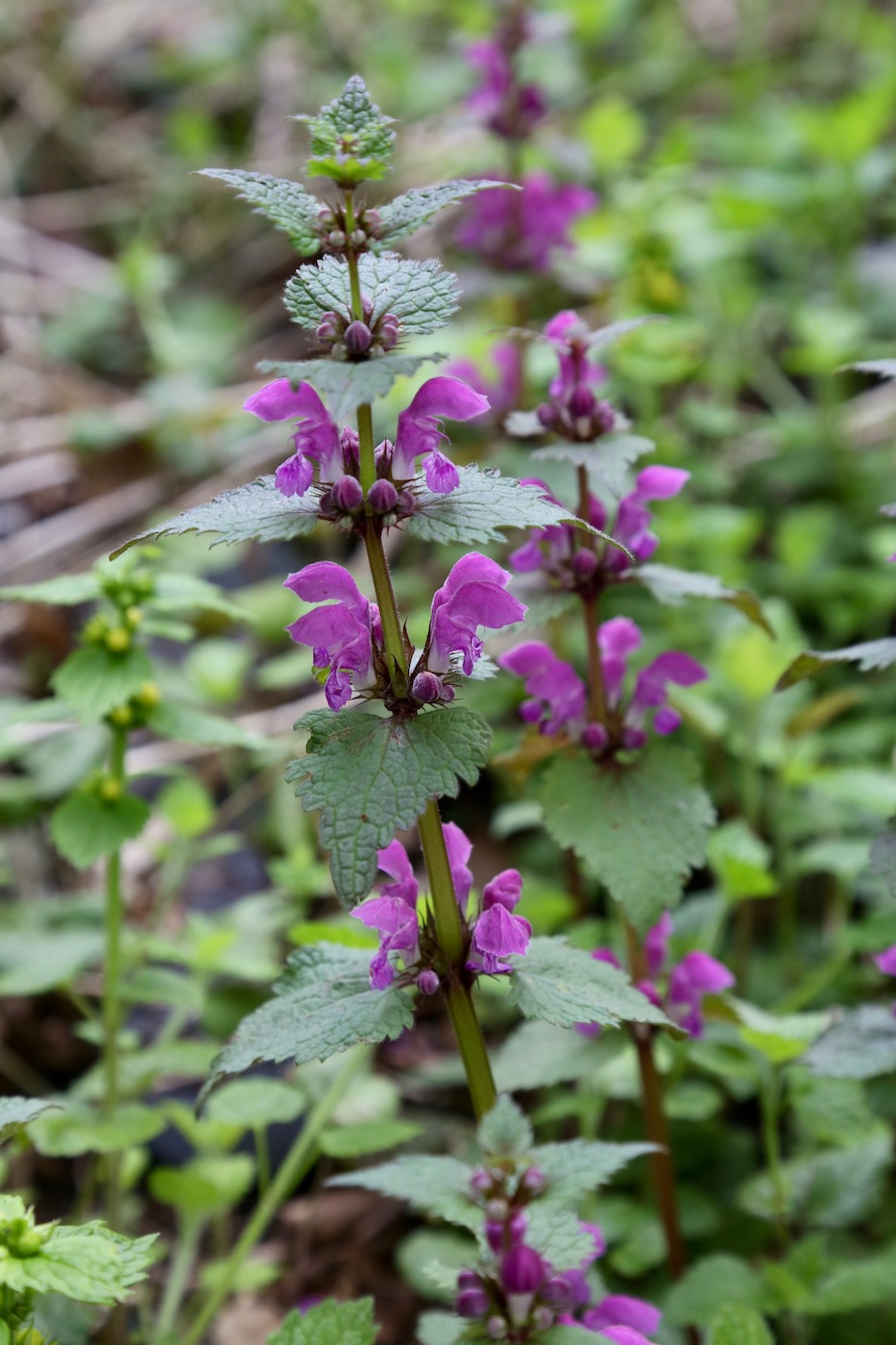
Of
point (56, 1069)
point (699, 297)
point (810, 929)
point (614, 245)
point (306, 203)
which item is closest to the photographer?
point (306, 203)

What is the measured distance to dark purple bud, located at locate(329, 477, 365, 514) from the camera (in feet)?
3.79

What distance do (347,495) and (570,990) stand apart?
1.79ft

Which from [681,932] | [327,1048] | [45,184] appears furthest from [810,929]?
[45,184]

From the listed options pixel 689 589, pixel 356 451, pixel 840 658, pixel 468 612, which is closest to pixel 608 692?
pixel 689 589

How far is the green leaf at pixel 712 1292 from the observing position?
1.61 meters

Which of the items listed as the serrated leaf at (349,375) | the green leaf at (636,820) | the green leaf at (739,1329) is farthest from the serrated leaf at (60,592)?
the green leaf at (739,1329)

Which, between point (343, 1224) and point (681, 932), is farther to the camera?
point (343, 1224)

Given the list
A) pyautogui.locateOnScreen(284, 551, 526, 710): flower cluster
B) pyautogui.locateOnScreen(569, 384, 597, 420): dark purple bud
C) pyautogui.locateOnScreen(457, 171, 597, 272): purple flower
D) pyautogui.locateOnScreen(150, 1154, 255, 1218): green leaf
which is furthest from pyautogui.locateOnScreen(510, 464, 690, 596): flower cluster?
pyautogui.locateOnScreen(457, 171, 597, 272): purple flower

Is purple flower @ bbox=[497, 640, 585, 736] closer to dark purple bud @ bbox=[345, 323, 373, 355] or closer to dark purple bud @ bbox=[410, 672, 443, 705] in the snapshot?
dark purple bud @ bbox=[410, 672, 443, 705]

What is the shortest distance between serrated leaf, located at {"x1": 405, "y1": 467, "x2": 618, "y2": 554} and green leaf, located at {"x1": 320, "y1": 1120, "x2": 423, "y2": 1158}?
871 mm

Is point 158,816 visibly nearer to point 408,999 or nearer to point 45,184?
point 408,999

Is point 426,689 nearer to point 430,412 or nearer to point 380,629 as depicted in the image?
point 380,629

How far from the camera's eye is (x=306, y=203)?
113 centimetres

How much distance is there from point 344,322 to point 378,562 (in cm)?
23
